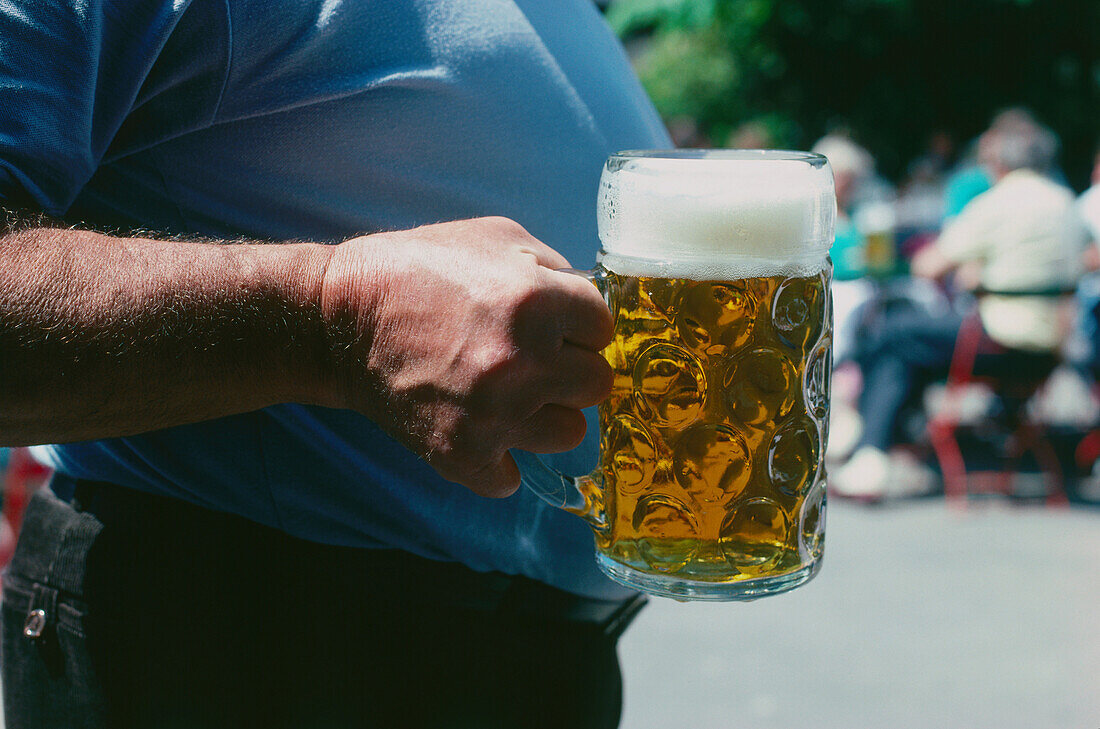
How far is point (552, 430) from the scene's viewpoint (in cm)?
71

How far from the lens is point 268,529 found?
96cm

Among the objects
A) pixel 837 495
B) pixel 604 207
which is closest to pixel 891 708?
pixel 837 495

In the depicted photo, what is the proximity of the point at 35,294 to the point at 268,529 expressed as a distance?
1.18 ft

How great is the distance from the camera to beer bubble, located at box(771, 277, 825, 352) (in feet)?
2.42

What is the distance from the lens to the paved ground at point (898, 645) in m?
2.94

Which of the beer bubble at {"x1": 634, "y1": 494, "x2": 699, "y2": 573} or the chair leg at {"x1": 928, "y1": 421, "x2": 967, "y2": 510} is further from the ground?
the beer bubble at {"x1": 634, "y1": 494, "x2": 699, "y2": 573}

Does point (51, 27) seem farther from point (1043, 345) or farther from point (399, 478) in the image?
point (1043, 345)

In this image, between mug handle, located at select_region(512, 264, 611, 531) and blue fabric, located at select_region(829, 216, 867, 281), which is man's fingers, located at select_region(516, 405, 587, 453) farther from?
blue fabric, located at select_region(829, 216, 867, 281)

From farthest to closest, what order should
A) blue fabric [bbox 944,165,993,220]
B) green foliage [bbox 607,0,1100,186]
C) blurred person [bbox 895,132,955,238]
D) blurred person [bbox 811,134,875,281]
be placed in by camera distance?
1. green foliage [bbox 607,0,1100,186]
2. blurred person [bbox 895,132,955,238]
3. blue fabric [bbox 944,165,993,220]
4. blurred person [bbox 811,134,875,281]

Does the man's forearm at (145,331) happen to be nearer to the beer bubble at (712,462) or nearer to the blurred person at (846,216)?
the beer bubble at (712,462)

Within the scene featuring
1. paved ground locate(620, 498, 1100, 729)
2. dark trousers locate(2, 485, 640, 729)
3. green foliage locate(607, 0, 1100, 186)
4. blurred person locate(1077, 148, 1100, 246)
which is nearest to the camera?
dark trousers locate(2, 485, 640, 729)

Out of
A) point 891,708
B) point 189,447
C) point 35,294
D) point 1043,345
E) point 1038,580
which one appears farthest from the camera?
point 1043,345

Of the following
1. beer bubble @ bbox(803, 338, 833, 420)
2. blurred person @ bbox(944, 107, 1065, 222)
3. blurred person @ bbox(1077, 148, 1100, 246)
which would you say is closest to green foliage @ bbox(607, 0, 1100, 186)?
blurred person @ bbox(944, 107, 1065, 222)

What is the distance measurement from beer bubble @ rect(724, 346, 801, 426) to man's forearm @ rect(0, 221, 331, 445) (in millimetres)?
291
